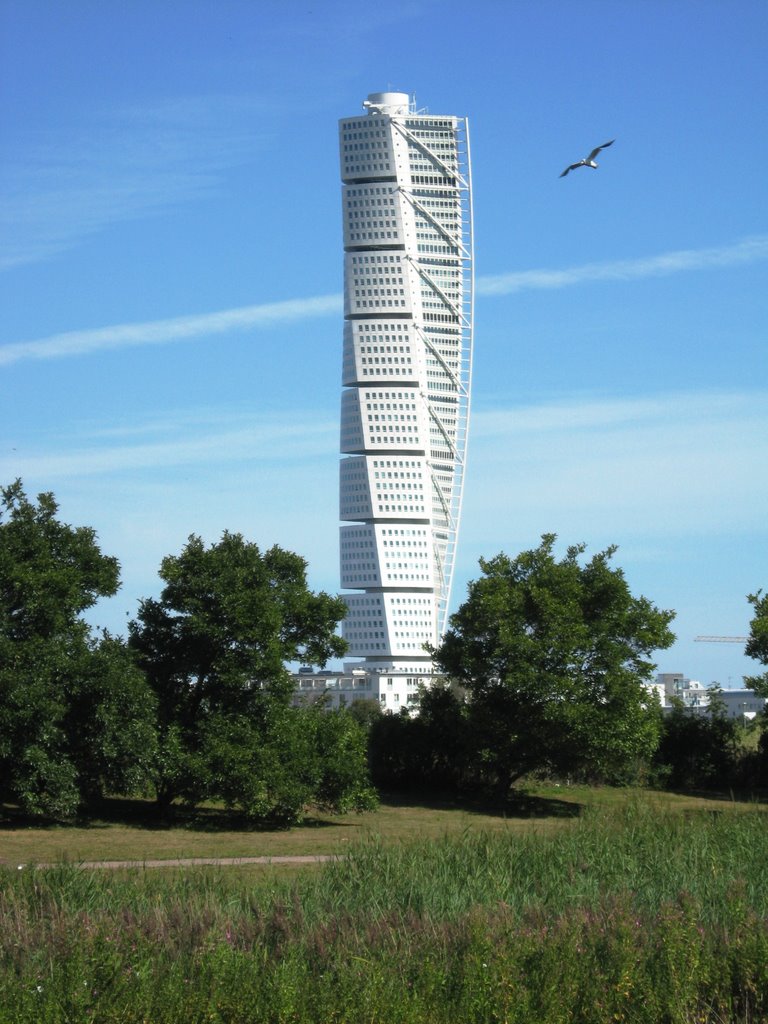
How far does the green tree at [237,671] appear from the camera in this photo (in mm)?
29562

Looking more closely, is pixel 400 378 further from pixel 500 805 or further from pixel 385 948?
pixel 385 948

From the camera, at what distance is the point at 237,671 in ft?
101

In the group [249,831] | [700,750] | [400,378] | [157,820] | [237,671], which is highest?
[400,378]

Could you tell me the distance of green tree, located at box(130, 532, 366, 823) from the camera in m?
29.6

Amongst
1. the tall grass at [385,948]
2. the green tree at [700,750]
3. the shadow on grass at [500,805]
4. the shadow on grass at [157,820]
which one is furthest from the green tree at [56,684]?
the green tree at [700,750]

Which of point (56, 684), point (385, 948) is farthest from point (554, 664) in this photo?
point (385, 948)

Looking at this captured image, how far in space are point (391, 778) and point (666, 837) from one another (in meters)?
25.2

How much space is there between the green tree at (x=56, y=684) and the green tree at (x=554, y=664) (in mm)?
10600

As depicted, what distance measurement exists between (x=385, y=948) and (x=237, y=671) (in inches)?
752

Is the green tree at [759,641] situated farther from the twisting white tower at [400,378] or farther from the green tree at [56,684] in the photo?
the twisting white tower at [400,378]

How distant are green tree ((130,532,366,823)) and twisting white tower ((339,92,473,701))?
111 m

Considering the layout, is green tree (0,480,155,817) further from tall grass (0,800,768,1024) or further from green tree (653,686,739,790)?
Answer: green tree (653,686,739,790)

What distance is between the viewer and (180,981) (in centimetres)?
1116

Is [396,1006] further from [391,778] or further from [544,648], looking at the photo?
[391,778]
